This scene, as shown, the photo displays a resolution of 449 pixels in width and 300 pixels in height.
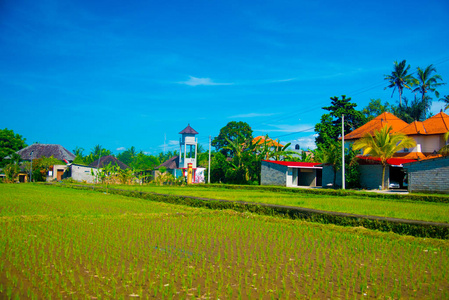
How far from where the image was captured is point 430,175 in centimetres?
1955

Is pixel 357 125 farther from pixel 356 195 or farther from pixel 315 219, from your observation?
pixel 315 219

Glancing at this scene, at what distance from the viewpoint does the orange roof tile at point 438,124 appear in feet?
102

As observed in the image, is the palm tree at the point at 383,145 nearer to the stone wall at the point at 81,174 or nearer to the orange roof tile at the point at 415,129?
the orange roof tile at the point at 415,129

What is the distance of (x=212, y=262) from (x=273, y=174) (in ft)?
81.0

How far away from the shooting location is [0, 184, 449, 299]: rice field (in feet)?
13.8

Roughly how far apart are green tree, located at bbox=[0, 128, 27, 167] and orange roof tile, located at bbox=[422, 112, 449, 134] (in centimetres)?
4751

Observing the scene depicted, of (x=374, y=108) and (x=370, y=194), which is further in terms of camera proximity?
(x=374, y=108)

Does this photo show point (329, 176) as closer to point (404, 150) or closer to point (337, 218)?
point (404, 150)

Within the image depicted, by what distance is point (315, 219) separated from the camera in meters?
10.1

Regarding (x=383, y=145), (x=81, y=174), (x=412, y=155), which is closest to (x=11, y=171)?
(x=81, y=174)

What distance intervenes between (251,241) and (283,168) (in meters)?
22.0

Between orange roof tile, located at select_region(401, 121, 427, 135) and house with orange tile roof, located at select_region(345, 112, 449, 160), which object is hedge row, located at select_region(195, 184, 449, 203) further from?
orange roof tile, located at select_region(401, 121, 427, 135)

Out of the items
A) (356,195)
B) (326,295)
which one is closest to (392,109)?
(356,195)

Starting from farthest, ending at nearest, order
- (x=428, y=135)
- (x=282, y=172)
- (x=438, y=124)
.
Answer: (x=438, y=124), (x=428, y=135), (x=282, y=172)
